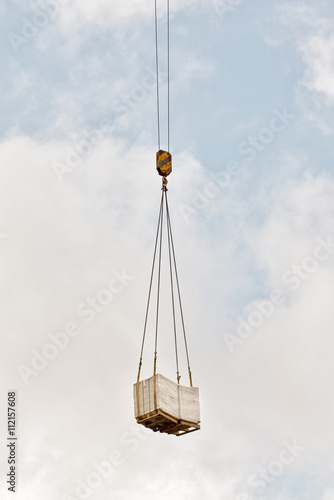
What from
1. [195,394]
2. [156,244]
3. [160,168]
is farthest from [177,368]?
[160,168]

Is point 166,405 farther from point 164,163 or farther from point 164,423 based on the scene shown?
point 164,163

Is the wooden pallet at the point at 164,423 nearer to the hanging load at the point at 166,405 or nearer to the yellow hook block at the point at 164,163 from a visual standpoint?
the hanging load at the point at 166,405

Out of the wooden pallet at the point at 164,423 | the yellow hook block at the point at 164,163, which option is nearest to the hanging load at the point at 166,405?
the wooden pallet at the point at 164,423

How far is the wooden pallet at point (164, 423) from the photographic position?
23781 mm

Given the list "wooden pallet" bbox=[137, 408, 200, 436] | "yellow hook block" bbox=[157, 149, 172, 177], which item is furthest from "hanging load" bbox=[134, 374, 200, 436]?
"yellow hook block" bbox=[157, 149, 172, 177]

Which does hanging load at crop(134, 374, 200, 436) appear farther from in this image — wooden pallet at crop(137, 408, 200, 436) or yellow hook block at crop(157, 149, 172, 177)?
yellow hook block at crop(157, 149, 172, 177)

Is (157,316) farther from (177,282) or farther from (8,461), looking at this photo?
(8,461)

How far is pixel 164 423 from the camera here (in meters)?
24.3

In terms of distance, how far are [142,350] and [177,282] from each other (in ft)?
9.05

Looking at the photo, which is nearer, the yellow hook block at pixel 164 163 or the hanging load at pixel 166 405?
the hanging load at pixel 166 405

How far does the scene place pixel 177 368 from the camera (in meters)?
25.4

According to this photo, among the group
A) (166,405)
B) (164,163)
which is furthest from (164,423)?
(164,163)

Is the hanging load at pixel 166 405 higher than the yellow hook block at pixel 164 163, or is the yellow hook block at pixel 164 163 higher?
the yellow hook block at pixel 164 163

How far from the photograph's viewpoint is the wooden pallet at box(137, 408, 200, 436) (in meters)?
23.8
